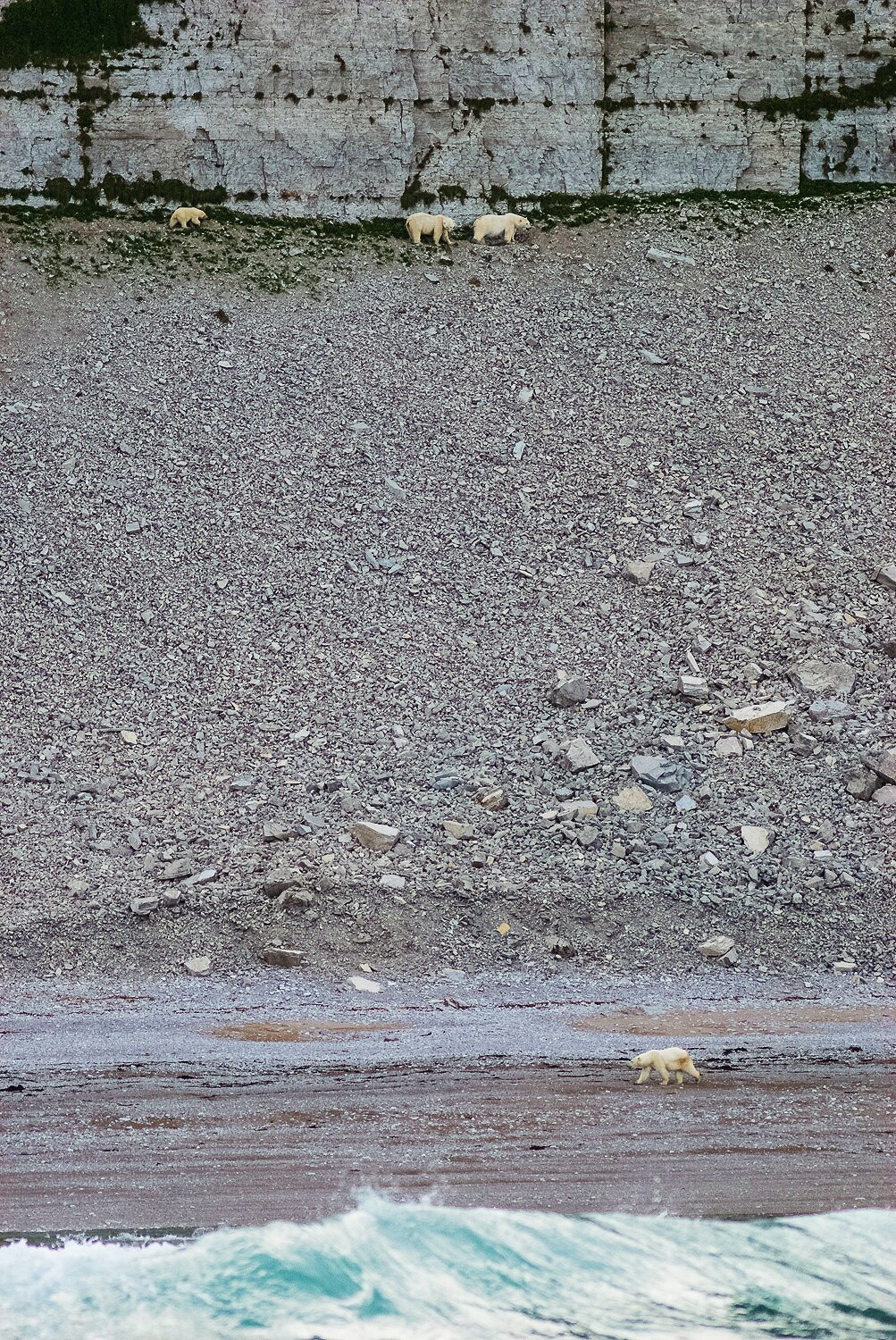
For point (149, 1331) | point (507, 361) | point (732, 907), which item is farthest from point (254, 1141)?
point (507, 361)

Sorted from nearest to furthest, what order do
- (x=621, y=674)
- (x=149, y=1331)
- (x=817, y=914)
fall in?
(x=149, y=1331) < (x=817, y=914) < (x=621, y=674)

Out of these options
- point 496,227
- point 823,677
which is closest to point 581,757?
point 823,677

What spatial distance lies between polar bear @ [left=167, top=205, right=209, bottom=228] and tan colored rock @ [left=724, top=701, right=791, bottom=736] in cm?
1247

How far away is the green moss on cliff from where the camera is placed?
1809 centimetres

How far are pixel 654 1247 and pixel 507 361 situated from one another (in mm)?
12362

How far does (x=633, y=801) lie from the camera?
10.4 m

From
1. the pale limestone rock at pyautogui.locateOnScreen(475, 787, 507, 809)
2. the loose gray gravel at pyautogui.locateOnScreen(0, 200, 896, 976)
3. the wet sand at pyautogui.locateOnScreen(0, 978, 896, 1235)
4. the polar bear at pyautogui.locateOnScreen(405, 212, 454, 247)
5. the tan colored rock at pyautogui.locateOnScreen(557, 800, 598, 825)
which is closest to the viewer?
the wet sand at pyautogui.locateOnScreen(0, 978, 896, 1235)

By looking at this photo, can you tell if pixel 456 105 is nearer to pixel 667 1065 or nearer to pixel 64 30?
pixel 64 30

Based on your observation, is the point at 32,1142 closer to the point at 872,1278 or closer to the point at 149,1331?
the point at 149,1331

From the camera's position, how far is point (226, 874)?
9.79 m

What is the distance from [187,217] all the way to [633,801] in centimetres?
1289

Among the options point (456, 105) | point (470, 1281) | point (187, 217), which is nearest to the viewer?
point (470, 1281)

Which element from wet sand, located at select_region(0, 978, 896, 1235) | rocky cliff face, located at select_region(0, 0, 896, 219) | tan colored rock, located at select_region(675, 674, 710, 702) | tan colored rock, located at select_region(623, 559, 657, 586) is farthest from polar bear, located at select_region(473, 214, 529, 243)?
wet sand, located at select_region(0, 978, 896, 1235)

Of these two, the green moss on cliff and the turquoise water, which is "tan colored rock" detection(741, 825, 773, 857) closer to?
the turquoise water
